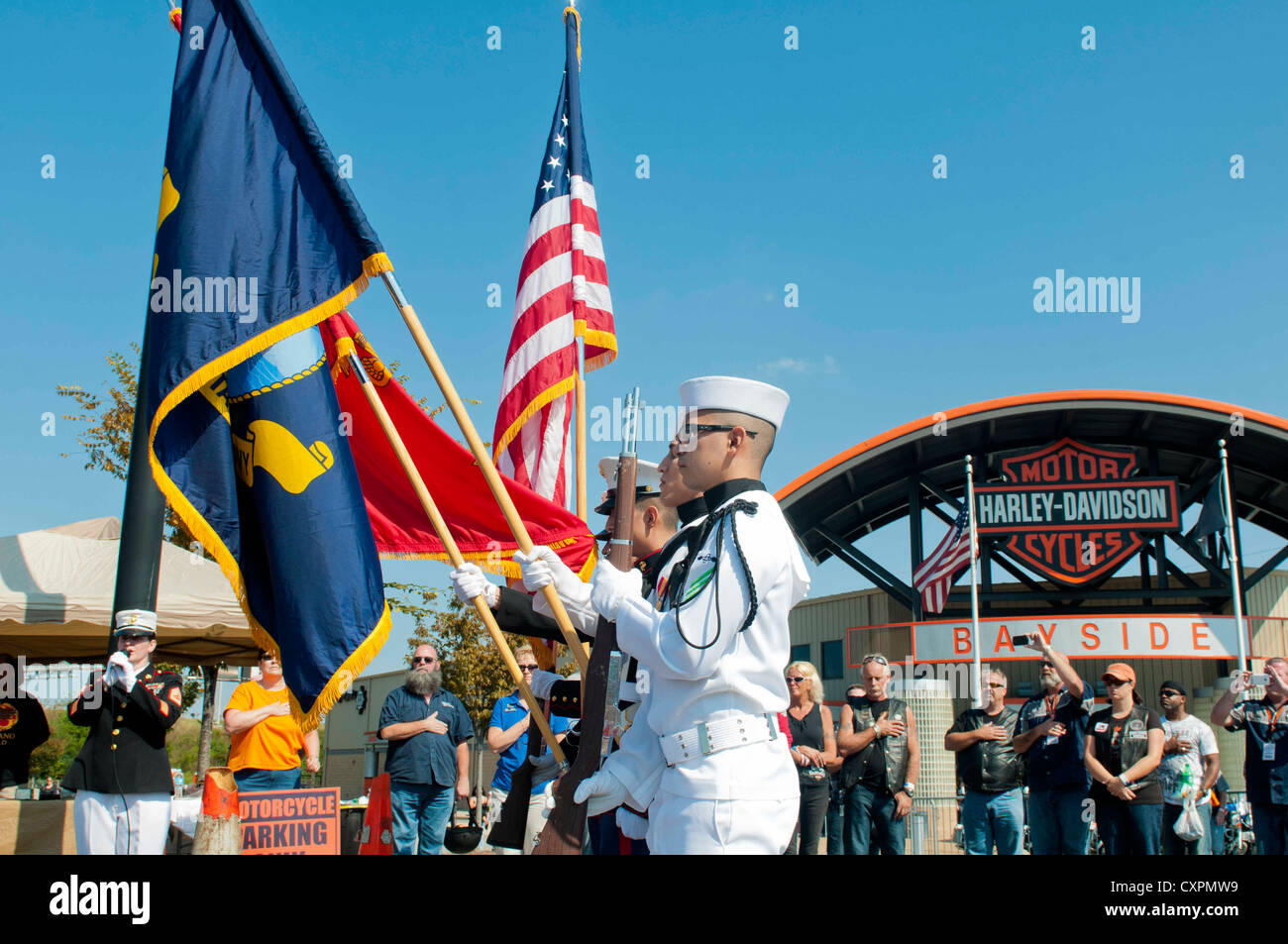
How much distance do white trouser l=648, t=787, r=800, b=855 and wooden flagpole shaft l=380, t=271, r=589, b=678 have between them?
0.89 m

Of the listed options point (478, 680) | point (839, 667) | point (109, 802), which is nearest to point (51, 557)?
point (109, 802)

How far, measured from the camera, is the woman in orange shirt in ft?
24.6

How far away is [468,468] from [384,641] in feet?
4.48

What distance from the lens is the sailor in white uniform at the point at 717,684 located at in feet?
9.66

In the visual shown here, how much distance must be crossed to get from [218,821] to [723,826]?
438 centimetres

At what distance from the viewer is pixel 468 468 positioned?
5.70 meters

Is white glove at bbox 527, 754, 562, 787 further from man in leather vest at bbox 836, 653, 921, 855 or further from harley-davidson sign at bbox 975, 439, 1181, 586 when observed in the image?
harley-davidson sign at bbox 975, 439, 1181, 586

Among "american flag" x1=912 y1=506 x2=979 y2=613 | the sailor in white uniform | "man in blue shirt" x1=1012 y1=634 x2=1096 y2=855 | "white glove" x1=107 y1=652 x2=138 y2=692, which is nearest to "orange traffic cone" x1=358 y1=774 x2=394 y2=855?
"white glove" x1=107 y1=652 x2=138 y2=692

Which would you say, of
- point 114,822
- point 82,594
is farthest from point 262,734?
point 82,594

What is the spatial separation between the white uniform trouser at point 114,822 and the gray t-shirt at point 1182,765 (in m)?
6.75

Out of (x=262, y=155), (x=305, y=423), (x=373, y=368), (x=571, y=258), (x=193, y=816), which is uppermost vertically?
(x=571, y=258)

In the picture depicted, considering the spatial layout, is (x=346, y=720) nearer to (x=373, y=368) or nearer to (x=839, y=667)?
(x=839, y=667)

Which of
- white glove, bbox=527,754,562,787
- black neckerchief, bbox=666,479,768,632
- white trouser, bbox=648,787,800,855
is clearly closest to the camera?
white trouser, bbox=648,787,800,855

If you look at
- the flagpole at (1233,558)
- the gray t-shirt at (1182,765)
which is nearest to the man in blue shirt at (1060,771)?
the gray t-shirt at (1182,765)
